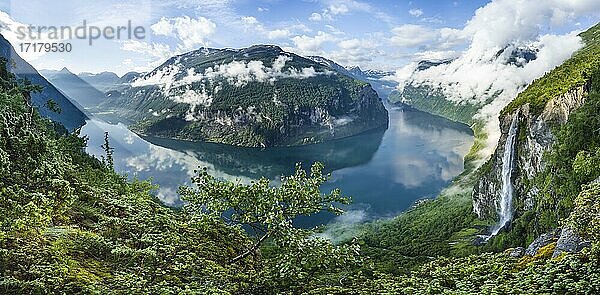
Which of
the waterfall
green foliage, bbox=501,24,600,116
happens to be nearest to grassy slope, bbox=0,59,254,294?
green foliage, bbox=501,24,600,116

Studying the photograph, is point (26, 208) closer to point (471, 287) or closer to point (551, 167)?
point (471, 287)

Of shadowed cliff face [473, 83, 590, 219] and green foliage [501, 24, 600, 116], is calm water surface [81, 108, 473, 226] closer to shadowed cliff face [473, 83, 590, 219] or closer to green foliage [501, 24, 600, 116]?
shadowed cliff face [473, 83, 590, 219]

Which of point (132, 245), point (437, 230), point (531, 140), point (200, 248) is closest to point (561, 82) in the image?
point (531, 140)

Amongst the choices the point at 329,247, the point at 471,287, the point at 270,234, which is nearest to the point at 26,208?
the point at 270,234

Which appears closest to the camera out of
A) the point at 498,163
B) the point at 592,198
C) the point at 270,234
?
the point at 270,234

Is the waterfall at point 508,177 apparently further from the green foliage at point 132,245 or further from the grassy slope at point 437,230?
the green foliage at point 132,245
